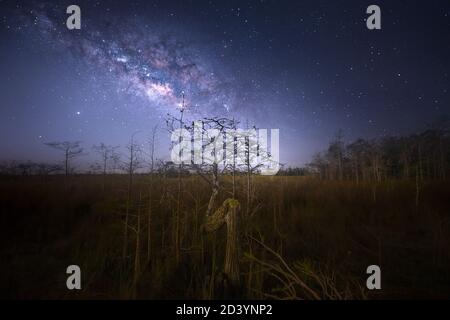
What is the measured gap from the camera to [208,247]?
8.55m

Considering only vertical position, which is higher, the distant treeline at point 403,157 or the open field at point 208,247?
the distant treeline at point 403,157

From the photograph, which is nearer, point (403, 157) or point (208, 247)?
point (208, 247)

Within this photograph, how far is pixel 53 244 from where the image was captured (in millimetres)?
9812

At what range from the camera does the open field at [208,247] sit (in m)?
5.69

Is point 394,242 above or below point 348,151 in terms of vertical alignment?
below

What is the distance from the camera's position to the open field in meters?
5.69

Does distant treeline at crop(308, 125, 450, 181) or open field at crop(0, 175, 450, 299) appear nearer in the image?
open field at crop(0, 175, 450, 299)

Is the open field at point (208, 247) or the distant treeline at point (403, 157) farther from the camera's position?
the distant treeline at point (403, 157)

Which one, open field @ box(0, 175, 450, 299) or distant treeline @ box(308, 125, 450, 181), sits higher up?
distant treeline @ box(308, 125, 450, 181)

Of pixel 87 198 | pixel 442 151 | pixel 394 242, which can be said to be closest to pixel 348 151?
pixel 442 151
